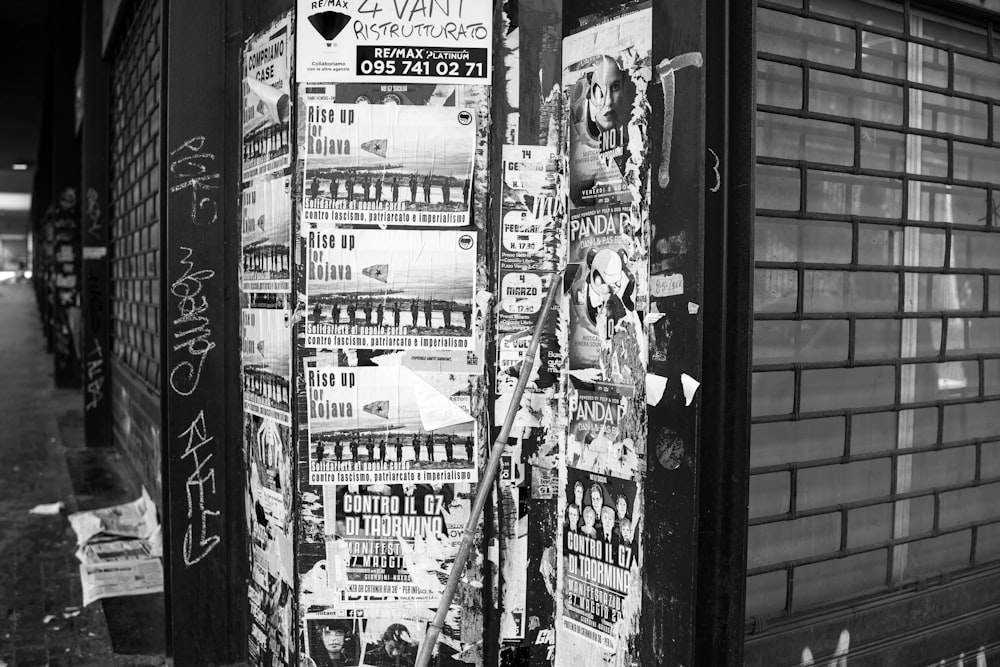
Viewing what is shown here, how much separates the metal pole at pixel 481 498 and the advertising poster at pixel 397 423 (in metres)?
0.19

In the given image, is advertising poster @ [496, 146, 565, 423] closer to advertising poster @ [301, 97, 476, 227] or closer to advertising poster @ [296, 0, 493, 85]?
advertising poster @ [301, 97, 476, 227]

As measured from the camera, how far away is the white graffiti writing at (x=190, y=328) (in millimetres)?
3891

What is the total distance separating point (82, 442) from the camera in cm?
1001

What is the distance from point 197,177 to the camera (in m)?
3.88

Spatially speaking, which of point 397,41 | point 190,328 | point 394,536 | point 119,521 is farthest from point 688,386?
point 119,521

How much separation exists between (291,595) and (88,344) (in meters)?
7.52

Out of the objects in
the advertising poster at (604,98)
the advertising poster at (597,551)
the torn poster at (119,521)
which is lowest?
the torn poster at (119,521)

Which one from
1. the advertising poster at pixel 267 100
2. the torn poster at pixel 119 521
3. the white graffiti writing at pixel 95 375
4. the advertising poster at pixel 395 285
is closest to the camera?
the advertising poster at pixel 395 285

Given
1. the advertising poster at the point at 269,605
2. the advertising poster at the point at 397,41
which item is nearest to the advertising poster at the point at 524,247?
the advertising poster at the point at 397,41

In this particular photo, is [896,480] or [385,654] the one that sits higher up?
[896,480]

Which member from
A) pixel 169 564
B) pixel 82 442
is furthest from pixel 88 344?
pixel 169 564

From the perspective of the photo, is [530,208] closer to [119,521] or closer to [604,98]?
[604,98]

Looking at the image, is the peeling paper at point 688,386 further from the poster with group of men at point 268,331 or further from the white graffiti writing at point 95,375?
the white graffiti writing at point 95,375

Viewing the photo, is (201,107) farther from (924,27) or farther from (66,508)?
(66,508)
